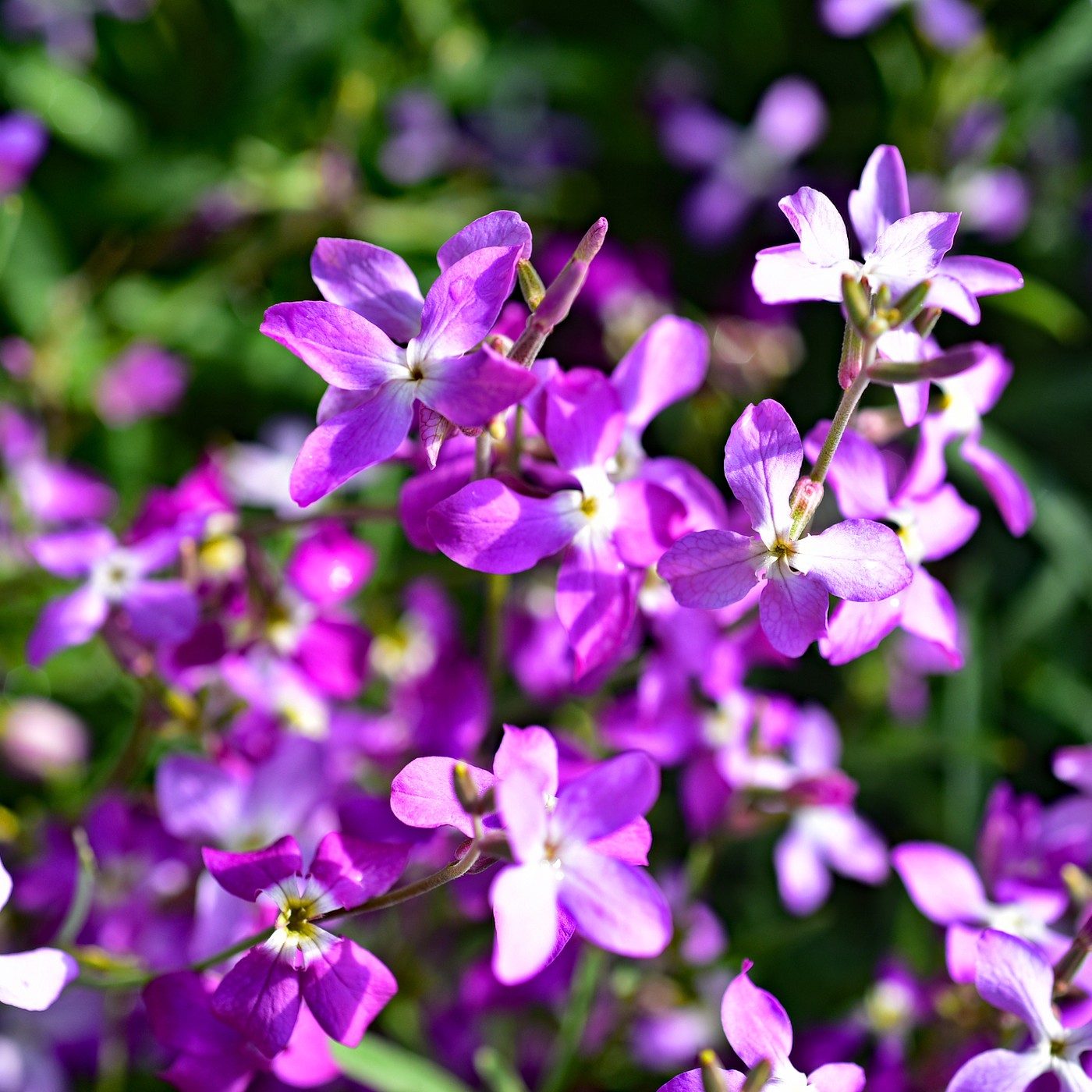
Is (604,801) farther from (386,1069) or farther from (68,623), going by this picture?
(68,623)

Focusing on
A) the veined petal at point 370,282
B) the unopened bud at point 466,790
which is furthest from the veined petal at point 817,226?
the unopened bud at point 466,790

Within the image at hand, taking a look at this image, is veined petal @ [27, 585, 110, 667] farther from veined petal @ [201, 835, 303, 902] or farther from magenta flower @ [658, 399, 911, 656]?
magenta flower @ [658, 399, 911, 656]

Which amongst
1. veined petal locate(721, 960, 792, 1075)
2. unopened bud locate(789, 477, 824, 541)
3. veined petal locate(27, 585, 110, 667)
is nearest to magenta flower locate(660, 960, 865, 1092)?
veined petal locate(721, 960, 792, 1075)

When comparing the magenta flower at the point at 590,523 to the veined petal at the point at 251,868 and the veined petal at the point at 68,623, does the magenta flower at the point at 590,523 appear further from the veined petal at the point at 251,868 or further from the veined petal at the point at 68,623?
the veined petal at the point at 68,623

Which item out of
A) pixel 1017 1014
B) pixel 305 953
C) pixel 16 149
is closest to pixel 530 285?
pixel 305 953

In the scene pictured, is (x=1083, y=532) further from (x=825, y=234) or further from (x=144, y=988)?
(x=144, y=988)

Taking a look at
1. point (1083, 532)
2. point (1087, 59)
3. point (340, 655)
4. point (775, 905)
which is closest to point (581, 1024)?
point (340, 655)
